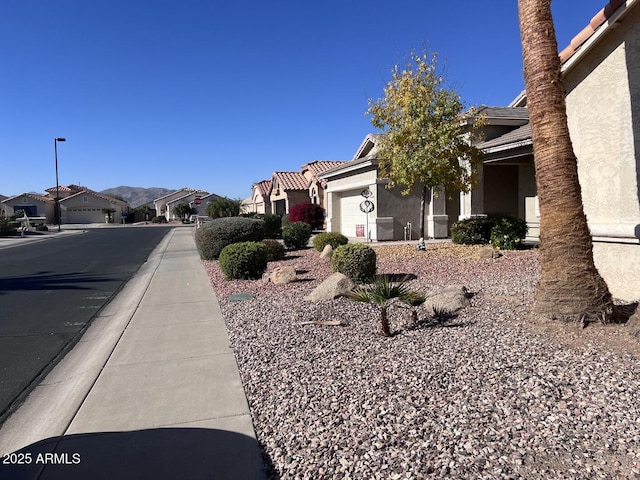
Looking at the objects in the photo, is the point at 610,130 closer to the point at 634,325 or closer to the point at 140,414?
the point at 634,325

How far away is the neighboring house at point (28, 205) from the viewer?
7012 cm

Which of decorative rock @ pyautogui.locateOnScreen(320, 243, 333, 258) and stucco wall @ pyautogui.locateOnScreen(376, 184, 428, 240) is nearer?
decorative rock @ pyautogui.locateOnScreen(320, 243, 333, 258)

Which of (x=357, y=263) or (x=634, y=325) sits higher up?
(x=357, y=263)

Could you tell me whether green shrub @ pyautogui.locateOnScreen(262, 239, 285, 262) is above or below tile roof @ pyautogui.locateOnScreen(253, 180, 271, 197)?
below

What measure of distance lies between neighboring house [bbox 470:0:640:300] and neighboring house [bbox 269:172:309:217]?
2792cm

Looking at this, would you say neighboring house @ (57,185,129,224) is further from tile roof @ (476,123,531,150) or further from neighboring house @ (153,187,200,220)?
tile roof @ (476,123,531,150)

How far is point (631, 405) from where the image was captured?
3.50 metres

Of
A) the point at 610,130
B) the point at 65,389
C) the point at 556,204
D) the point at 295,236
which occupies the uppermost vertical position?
the point at 610,130

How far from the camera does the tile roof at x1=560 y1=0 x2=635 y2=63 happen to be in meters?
6.23

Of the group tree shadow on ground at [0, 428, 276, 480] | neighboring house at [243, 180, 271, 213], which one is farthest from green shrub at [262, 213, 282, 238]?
tree shadow on ground at [0, 428, 276, 480]

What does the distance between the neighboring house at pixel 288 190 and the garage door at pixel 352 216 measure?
1087 cm

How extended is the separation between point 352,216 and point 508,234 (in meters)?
10.1

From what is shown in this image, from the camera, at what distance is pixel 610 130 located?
21.8ft

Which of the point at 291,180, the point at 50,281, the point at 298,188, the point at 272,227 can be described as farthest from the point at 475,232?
the point at 291,180
